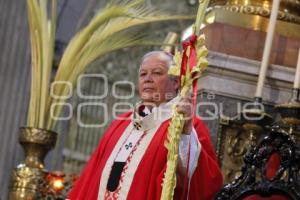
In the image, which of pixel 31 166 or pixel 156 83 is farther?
pixel 31 166

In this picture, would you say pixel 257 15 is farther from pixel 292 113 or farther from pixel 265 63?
A: pixel 292 113

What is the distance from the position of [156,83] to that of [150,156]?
1.01 feet

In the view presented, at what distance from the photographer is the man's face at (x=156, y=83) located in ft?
12.8

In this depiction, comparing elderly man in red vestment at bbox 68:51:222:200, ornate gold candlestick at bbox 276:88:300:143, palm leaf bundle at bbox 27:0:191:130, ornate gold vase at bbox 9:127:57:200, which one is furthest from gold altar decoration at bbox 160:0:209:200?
palm leaf bundle at bbox 27:0:191:130

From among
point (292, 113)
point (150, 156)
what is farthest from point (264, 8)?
point (150, 156)

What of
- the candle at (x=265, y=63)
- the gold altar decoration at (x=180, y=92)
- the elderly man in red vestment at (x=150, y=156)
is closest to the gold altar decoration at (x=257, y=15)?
the candle at (x=265, y=63)

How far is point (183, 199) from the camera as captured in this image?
3.66 metres

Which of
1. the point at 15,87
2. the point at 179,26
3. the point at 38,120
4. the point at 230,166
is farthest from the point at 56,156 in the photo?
the point at 230,166

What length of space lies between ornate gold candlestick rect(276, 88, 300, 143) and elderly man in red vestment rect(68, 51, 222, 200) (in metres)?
0.48

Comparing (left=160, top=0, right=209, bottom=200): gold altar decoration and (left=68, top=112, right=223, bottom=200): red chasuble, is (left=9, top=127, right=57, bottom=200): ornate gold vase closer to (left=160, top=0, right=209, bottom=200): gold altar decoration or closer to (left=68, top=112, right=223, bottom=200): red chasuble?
(left=68, top=112, right=223, bottom=200): red chasuble

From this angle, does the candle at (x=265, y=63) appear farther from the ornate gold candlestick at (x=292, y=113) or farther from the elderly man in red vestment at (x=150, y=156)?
the elderly man in red vestment at (x=150, y=156)

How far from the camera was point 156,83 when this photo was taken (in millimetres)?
3883

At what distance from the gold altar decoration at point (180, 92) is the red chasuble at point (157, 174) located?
0.23 metres

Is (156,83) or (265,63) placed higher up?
(265,63)
